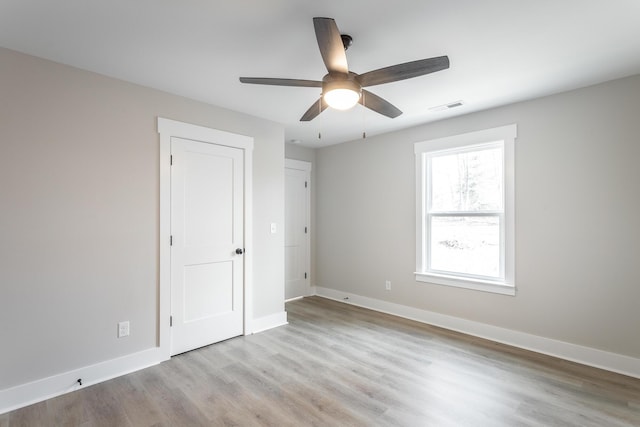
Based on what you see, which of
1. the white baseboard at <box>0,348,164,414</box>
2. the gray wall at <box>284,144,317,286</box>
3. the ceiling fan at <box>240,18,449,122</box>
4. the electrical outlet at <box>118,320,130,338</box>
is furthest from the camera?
the gray wall at <box>284,144,317,286</box>

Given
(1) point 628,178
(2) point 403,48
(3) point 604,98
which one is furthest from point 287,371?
(3) point 604,98

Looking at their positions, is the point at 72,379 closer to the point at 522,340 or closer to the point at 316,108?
the point at 316,108

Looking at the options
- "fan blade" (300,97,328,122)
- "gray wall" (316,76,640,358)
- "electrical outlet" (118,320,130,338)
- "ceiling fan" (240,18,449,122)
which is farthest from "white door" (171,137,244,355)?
"gray wall" (316,76,640,358)

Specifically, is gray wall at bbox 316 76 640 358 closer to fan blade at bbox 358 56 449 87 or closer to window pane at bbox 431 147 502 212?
window pane at bbox 431 147 502 212

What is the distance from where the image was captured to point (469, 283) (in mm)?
3646

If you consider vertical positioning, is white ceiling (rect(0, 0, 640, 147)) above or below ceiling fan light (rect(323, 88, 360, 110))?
above

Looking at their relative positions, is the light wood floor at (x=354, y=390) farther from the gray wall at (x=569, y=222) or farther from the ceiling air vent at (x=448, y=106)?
the ceiling air vent at (x=448, y=106)

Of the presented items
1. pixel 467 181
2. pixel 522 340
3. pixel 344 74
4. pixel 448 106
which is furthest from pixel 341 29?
pixel 522 340

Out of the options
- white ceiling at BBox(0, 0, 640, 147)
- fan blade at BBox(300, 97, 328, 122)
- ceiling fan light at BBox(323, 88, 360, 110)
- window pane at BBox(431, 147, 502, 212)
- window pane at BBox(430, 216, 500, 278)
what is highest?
white ceiling at BBox(0, 0, 640, 147)

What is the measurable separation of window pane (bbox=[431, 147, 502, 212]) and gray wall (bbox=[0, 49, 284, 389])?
305 centimetres

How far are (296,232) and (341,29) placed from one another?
3595 millimetres

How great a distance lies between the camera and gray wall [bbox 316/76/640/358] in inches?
108

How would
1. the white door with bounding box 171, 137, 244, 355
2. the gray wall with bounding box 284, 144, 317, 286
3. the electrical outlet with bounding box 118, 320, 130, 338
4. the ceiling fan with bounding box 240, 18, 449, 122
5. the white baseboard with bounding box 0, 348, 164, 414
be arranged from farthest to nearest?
the gray wall with bounding box 284, 144, 317, 286
the white door with bounding box 171, 137, 244, 355
the electrical outlet with bounding box 118, 320, 130, 338
the white baseboard with bounding box 0, 348, 164, 414
the ceiling fan with bounding box 240, 18, 449, 122

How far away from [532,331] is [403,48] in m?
3.00
